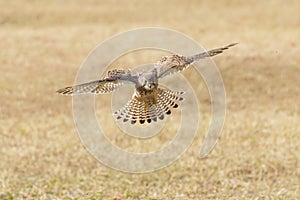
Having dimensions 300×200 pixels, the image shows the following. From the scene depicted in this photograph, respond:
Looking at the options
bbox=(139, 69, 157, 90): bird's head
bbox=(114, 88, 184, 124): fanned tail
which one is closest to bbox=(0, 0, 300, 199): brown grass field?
bbox=(114, 88, 184, 124): fanned tail

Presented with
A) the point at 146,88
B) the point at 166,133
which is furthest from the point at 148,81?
the point at 166,133

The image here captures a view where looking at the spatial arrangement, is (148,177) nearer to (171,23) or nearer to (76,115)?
(76,115)

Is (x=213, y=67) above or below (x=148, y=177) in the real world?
above

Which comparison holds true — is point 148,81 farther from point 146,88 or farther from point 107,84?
point 107,84

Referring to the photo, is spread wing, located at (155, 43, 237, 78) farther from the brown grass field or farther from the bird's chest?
the brown grass field

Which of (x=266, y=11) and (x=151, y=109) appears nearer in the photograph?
(x=151, y=109)

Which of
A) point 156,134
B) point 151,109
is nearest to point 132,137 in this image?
point 156,134

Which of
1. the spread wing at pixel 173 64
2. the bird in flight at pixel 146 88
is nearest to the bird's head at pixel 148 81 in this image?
the bird in flight at pixel 146 88

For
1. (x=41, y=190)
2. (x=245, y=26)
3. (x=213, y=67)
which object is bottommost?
(x=41, y=190)
